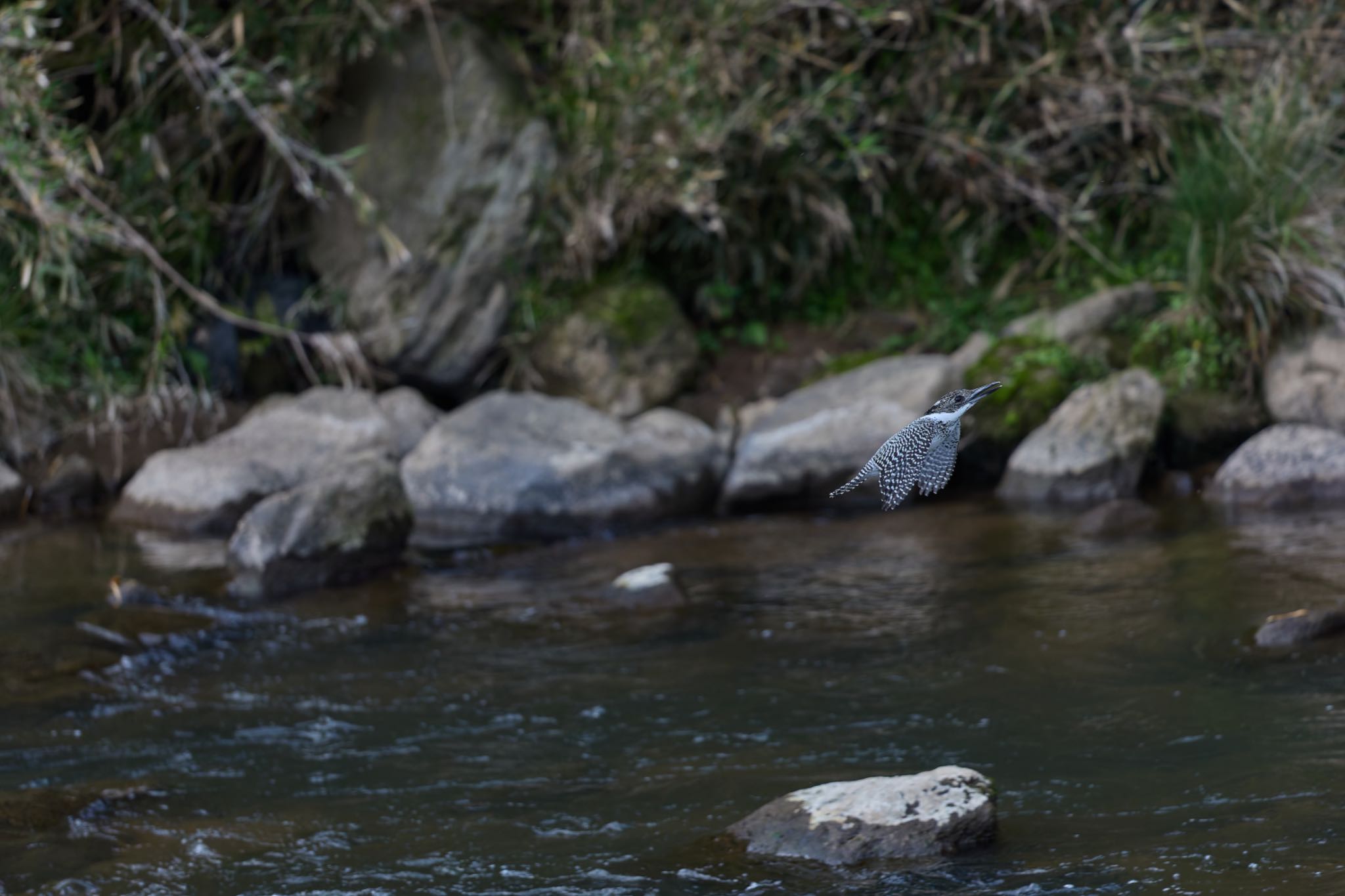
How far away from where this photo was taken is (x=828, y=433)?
6.91m

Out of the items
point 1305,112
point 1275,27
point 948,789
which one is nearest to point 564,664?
point 948,789

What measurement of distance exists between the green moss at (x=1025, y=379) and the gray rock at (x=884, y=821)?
3.97m

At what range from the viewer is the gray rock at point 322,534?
5.68 m

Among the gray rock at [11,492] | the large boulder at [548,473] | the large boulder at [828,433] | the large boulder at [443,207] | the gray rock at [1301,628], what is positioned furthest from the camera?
the large boulder at [443,207]

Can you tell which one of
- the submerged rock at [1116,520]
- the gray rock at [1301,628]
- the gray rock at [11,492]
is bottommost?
the gray rock at [1301,628]

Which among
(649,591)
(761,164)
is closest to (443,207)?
(761,164)

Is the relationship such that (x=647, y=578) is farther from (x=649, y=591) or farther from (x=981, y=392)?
(x=981, y=392)

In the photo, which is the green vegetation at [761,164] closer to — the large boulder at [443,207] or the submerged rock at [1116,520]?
the large boulder at [443,207]

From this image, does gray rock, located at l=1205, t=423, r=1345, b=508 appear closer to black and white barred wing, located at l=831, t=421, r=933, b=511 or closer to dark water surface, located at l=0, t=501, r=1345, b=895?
dark water surface, located at l=0, t=501, r=1345, b=895

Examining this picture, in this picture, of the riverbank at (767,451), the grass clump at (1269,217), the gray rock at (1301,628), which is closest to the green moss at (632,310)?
the riverbank at (767,451)

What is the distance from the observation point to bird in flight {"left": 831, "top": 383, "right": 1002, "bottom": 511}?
2547mm

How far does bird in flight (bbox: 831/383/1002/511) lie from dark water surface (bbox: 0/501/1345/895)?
94 centimetres

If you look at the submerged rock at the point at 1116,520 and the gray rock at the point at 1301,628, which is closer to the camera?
the gray rock at the point at 1301,628

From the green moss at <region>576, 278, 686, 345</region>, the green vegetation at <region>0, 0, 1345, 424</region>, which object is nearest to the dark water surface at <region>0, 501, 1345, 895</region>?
the green vegetation at <region>0, 0, 1345, 424</region>
